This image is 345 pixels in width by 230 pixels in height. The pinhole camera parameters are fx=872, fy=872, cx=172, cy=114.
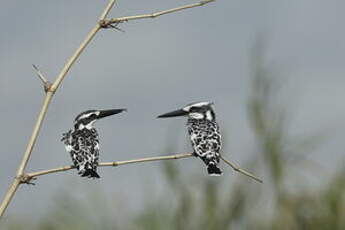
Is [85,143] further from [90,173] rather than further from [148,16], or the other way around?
[148,16]

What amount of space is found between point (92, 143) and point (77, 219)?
10.4ft

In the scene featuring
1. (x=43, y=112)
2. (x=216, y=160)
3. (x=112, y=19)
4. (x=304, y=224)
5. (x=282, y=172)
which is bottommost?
(x=304, y=224)

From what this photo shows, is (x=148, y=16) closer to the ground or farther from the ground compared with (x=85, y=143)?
farther from the ground

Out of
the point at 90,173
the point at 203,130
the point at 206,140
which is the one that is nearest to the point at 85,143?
the point at 90,173

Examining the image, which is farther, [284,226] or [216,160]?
[284,226]

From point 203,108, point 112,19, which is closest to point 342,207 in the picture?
point 203,108

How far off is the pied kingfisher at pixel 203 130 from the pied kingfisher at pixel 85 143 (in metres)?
0.39

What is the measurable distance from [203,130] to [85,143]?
1109 mm

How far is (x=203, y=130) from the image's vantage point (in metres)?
4.75

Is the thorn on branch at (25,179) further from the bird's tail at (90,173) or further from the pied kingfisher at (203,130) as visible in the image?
the pied kingfisher at (203,130)

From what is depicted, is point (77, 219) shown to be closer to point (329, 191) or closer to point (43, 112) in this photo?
point (329, 191)

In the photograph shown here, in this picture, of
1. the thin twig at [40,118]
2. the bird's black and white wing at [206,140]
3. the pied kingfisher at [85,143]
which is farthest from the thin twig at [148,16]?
the bird's black and white wing at [206,140]

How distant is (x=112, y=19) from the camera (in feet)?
10.4

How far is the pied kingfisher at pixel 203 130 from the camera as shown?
398cm
